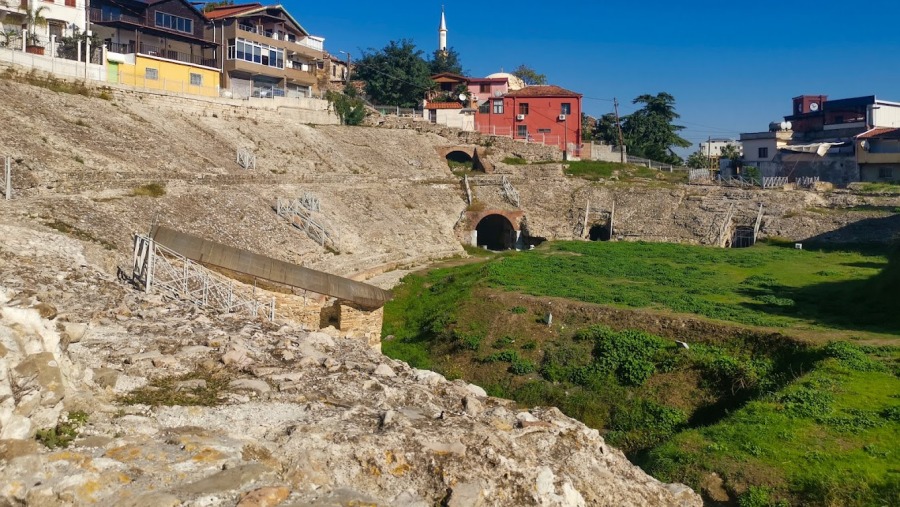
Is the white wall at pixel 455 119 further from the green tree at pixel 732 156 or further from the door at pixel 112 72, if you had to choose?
the door at pixel 112 72

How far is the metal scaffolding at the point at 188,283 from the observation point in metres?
15.5

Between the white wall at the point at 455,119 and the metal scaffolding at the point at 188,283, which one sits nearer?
the metal scaffolding at the point at 188,283

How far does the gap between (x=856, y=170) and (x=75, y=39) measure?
4731 centimetres

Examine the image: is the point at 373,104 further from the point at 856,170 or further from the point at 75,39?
the point at 856,170

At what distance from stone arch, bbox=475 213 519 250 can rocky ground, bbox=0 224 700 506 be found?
31.9m

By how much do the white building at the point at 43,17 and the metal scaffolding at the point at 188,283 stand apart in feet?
82.7

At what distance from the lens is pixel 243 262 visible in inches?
701

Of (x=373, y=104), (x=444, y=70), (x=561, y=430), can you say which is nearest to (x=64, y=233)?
(x=561, y=430)

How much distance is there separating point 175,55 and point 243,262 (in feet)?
109

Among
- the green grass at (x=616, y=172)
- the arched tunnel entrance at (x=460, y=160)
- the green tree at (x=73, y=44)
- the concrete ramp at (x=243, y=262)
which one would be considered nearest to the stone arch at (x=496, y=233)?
the arched tunnel entrance at (x=460, y=160)

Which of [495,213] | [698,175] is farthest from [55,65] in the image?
[698,175]

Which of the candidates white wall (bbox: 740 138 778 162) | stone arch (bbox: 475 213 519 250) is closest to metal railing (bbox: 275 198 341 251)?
stone arch (bbox: 475 213 519 250)

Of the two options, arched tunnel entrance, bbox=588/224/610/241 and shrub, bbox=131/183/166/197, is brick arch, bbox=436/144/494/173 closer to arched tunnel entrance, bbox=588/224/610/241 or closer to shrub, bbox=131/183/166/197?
arched tunnel entrance, bbox=588/224/610/241

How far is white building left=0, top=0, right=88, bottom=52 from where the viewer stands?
3756cm
